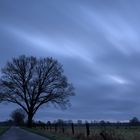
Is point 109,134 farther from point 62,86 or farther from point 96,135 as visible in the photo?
point 62,86

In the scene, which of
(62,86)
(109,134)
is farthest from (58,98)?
A: (109,134)

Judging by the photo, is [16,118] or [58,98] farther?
→ [16,118]

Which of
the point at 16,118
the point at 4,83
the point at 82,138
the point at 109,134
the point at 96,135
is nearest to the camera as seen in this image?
the point at 109,134

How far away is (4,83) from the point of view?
64062mm

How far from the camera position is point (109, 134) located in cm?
1842

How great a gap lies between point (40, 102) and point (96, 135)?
4556cm

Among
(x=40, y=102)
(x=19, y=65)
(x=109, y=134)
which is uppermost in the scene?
(x=19, y=65)

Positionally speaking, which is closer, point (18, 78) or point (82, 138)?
point (82, 138)

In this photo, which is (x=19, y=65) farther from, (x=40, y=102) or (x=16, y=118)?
(x=16, y=118)

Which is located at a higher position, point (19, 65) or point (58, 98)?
point (19, 65)

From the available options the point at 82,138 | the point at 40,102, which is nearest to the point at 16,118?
the point at 40,102

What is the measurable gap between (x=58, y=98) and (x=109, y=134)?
46277mm

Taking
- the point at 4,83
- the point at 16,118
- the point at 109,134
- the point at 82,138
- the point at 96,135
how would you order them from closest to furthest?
the point at 109,134 → the point at 96,135 → the point at 82,138 → the point at 4,83 → the point at 16,118

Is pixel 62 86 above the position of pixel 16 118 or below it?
below
